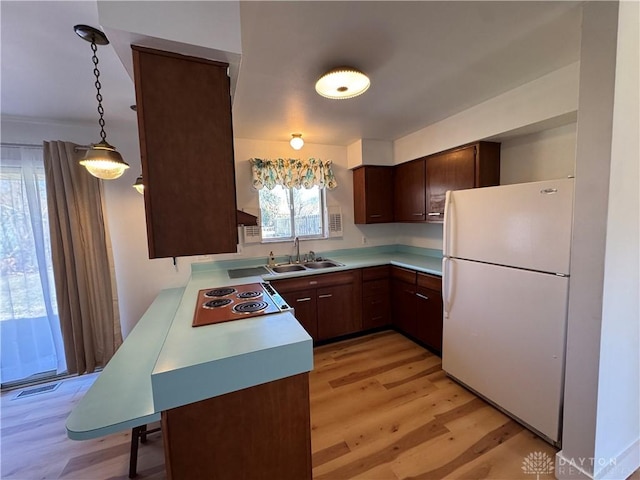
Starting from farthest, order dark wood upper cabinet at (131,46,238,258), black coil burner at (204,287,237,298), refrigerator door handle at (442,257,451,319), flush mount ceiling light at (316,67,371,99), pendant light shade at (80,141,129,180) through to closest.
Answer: refrigerator door handle at (442,257,451,319) < black coil burner at (204,287,237,298) < flush mount ceiling light at (316,67,371,99) < pendant light shade at (80,141,129,180) < dark wood upper cabinet at (131,46,238,258)

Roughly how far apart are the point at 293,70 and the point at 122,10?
0.95 metres

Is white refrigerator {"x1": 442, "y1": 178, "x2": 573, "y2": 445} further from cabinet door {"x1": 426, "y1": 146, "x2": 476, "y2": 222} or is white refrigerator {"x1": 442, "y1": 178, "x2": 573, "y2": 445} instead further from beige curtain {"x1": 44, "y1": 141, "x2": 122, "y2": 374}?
beige curtain {"x1": 44, "y1": 141, "x2": 122, "y2": 374}

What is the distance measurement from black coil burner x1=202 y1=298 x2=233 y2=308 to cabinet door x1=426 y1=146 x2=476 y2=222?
2237 mm

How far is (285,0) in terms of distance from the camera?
3.83 ft

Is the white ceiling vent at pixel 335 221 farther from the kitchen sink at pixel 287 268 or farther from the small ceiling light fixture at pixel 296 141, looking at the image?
the small ceiling light fixture at pixel 296 141

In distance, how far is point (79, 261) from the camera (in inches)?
97.8

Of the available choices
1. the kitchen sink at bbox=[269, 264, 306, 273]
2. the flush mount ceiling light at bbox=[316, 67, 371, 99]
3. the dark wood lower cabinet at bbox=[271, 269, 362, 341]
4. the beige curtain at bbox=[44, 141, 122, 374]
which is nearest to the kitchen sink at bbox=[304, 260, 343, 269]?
the kitchen sink at bbox=[269, 264, 306, 273]

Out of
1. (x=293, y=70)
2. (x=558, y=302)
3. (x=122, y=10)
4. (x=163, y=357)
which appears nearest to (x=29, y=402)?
(x=163, y=357)

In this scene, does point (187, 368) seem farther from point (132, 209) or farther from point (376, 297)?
point (376, 297)

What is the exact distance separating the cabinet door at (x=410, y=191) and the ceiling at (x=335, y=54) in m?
0.79

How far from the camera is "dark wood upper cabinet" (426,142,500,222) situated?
8.16 ft

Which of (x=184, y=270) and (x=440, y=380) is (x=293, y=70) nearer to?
(x=184, y=270)

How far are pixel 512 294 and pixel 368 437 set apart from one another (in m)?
1.34

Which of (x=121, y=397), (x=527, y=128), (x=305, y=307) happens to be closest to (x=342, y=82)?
(x=527, y=128)
